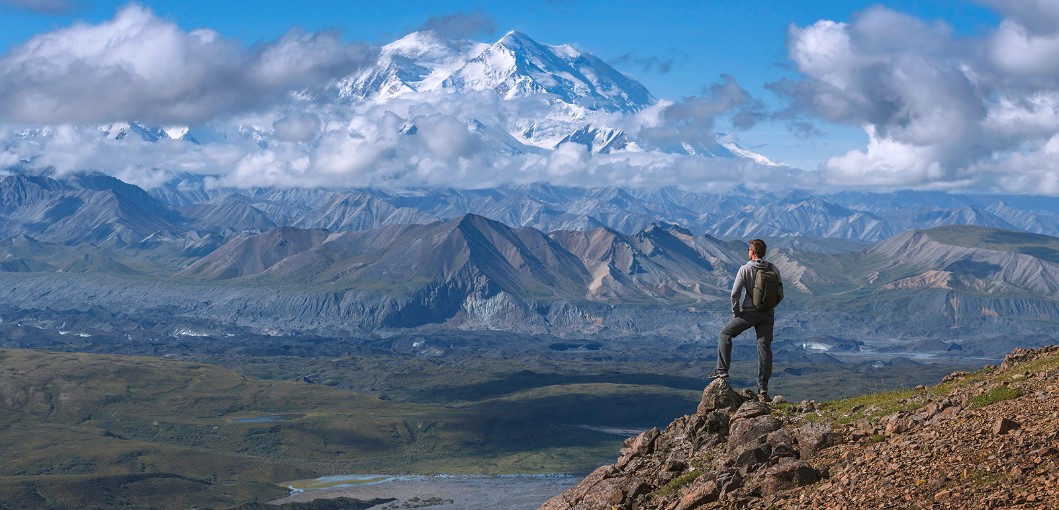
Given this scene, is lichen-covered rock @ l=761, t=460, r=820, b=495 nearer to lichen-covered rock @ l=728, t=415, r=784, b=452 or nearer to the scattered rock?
lichen-covered rock @ l=728, t=415, r=784, b=452

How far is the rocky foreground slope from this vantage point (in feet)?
81.7

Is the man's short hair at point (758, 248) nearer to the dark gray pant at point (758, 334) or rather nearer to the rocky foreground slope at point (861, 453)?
the dark gray pant at point (758, 334)

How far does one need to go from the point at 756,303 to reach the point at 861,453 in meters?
5.98

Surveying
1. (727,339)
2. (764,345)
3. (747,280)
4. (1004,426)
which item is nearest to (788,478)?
(1004,426)

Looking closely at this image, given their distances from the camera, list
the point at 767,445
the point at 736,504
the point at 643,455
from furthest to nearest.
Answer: the point at 643,455 < the point at 767,445 < the point at 736,504

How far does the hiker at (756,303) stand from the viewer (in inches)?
1292

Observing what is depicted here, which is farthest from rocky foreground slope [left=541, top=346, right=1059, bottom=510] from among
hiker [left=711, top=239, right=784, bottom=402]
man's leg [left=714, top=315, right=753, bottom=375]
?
hiker [left=711, top=239, right=784, bottom=402]

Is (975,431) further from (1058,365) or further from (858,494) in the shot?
(1058,365)

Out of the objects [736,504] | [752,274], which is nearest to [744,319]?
[752,274]

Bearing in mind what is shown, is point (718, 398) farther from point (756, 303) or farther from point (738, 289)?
point (738, 289)

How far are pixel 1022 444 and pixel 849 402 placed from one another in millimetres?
→ 9794

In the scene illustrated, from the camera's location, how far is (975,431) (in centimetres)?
2738

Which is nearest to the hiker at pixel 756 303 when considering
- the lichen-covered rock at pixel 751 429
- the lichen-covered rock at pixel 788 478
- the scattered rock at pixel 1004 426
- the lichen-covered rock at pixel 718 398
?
the lichen-covered rock at pixel 718 398

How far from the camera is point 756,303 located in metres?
33.1
